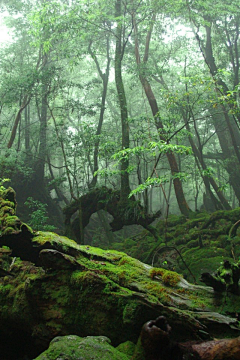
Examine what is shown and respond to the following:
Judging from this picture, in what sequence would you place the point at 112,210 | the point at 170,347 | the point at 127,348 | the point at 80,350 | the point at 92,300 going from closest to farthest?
the point at 170,347 < the point at 80,350 < the point at 127,348 < the point at 92,300 < the point at 112,210

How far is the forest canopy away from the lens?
31.9ft

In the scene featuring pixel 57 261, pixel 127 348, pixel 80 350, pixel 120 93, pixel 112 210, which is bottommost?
pixel 127 348

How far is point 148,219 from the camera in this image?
9773 mm

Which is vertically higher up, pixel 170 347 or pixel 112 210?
pixel 112 210

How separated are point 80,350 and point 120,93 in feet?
33.2

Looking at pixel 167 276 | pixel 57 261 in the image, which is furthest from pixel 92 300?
pixel 167 276

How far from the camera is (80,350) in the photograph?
95.8 inches

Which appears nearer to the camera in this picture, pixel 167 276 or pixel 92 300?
pixel 92 300

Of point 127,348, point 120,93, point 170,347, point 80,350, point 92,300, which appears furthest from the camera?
point 120,93

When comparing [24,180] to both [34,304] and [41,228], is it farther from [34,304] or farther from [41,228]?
[34,304]

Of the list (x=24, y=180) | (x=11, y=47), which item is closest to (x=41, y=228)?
(x=24, y=180)

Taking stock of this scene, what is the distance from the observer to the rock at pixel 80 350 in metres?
2.35

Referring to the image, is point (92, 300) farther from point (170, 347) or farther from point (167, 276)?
point (170, 347)

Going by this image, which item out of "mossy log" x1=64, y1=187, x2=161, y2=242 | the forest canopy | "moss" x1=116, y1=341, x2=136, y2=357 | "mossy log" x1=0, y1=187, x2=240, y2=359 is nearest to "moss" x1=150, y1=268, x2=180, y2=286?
"mossy log" x1=0, y1=187, x2=240, y2=359
